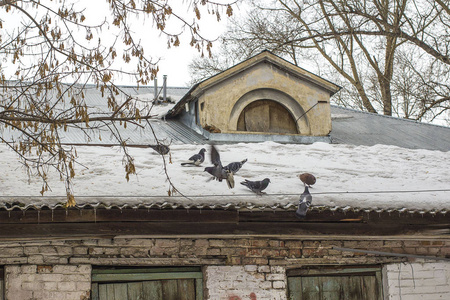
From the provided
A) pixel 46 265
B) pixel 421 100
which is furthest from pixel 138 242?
pixel 421 100

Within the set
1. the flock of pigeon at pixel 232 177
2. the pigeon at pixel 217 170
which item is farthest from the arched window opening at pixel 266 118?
the pigeon at pixel 217 170

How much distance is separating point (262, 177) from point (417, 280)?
206cm

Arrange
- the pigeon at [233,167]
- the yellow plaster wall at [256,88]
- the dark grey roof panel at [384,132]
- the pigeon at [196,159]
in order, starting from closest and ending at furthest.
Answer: the pigeon at [233,167]
the pigeon at [196,159]
the yellow plaster wall at [256,88]
the dark grey roof panel at [384,132]

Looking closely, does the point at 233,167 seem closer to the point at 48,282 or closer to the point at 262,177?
the point at 262,177

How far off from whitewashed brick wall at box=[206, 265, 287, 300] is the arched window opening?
3.35 m

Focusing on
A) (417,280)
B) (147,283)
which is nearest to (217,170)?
(147,283)

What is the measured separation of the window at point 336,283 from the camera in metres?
6.41

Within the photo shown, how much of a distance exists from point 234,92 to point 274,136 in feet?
2.97

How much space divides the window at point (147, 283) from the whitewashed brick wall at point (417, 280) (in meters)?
2.12

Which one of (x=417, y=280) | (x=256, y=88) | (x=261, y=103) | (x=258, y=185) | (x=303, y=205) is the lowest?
(x=417, y=280)

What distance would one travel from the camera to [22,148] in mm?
4801

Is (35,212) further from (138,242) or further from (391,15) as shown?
(391,15)

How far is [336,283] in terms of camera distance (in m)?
6.54

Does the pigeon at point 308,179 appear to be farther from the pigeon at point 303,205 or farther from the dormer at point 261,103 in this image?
the dormer at point 261,103
